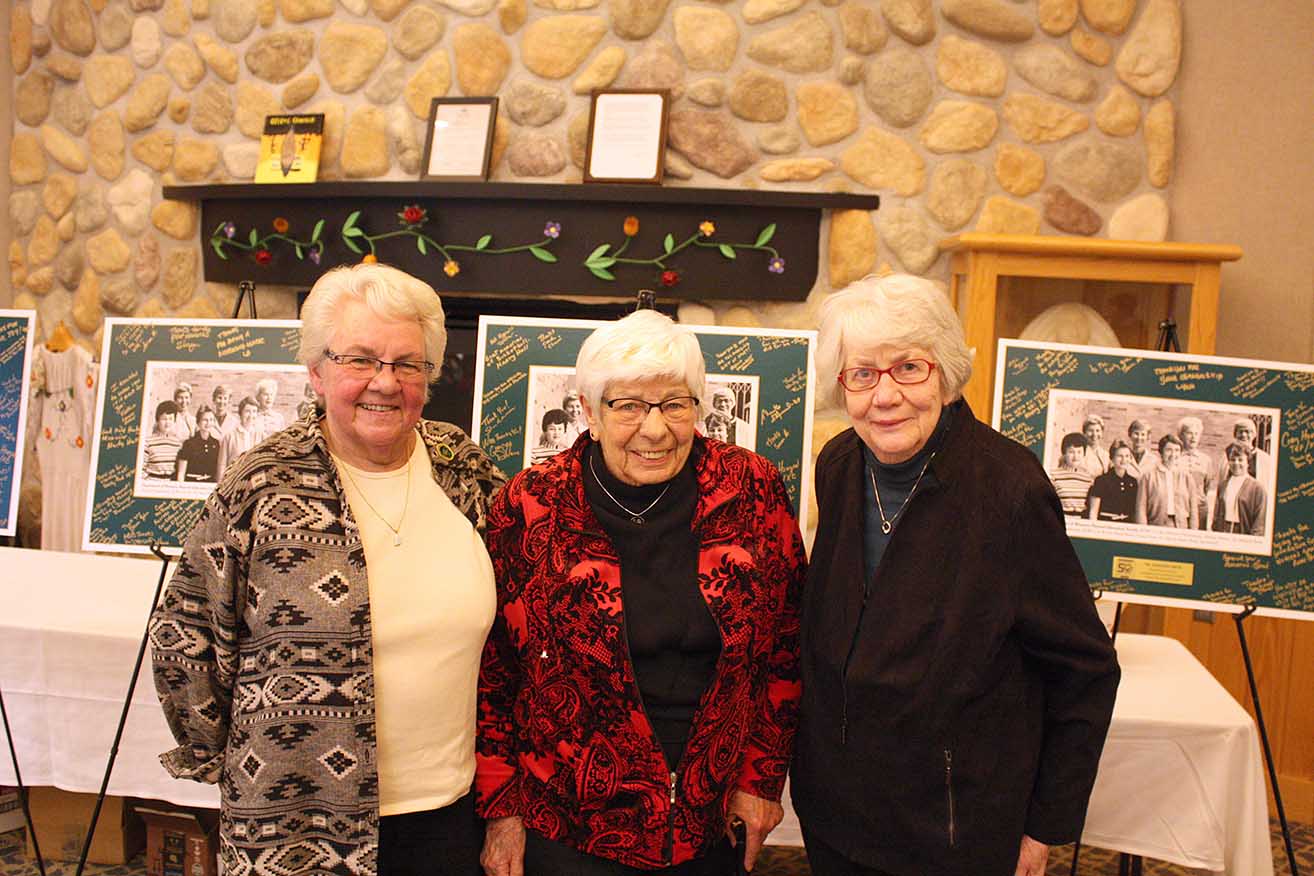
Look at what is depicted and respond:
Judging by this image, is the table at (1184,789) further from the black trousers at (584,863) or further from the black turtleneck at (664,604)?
the black turtleneck at (664,604)

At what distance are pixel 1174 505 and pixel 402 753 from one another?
1.53 metres

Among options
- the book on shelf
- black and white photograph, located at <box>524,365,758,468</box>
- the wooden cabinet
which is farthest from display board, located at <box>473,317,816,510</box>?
the book on shelf

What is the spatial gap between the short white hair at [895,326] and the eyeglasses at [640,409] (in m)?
0.21

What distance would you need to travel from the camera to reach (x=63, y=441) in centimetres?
326

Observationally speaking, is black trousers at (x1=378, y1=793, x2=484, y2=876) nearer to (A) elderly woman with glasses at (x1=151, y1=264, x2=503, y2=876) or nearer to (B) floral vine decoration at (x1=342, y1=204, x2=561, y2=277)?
(A) elderly woman with glasses at (x1=151, y1=264, x2=503, y2=876)

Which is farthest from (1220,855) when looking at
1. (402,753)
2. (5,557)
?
(5,557)

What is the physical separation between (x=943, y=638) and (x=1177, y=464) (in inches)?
38.1

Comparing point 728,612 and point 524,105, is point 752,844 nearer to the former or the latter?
point 728,612

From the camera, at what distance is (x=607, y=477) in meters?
1.46

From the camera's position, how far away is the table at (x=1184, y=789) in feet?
5.87

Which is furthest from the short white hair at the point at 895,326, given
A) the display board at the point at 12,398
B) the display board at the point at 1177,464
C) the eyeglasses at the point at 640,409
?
the display board at the point at 12,398

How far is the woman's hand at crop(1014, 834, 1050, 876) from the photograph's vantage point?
1.34 metres

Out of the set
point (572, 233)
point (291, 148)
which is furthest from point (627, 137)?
point (291, 148)

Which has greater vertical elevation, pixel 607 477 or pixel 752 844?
pixel 607 477
